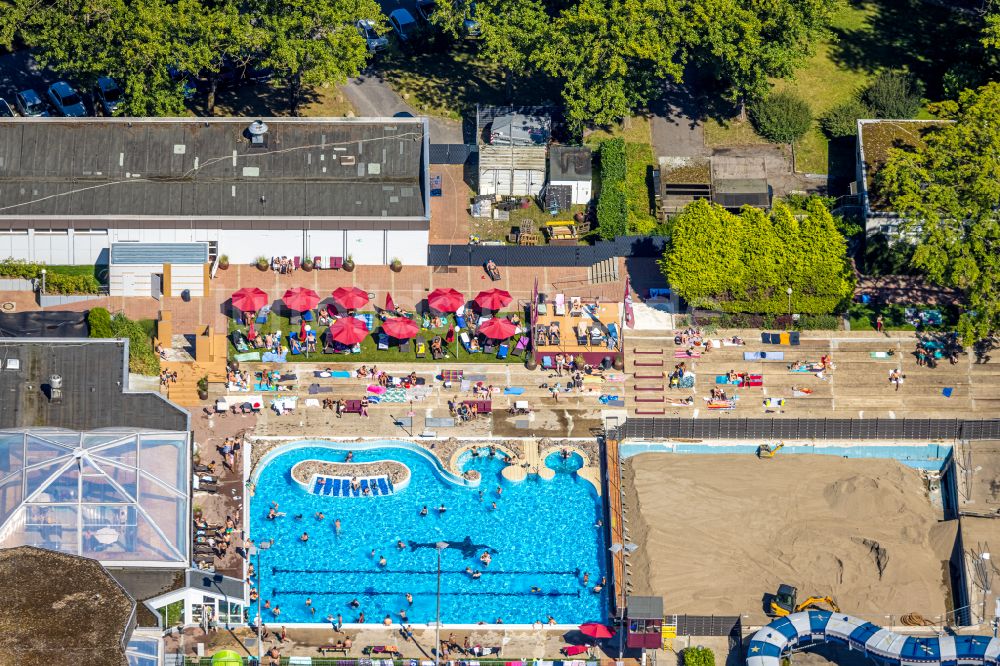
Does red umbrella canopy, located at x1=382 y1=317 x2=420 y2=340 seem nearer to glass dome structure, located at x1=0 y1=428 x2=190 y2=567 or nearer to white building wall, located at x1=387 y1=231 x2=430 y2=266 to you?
white building wall, located at x1=387 y1=231 x2=430 y2=266

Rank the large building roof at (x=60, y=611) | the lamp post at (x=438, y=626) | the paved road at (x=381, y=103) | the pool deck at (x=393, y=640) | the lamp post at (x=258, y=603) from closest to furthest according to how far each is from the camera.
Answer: the large building roof at (x=60, y=611) → the lamp post at (x=438, y=626) → the lamp post at (x=258, y=603) → the pool deck at (x=393, y=640) → the paved road at (x=381, y=103)

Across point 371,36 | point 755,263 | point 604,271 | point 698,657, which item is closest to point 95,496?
point 698,657

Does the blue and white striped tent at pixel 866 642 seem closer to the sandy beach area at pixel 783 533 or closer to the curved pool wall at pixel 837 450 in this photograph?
the sandy beach area at pixel 783 533

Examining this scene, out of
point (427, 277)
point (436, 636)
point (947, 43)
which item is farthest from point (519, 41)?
point (436, 636)

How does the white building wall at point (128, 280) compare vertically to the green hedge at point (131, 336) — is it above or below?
above

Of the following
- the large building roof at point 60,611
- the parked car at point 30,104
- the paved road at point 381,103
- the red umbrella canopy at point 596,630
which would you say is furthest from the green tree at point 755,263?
the parked car at point 30,104

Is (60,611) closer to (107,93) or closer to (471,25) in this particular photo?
(107,93)

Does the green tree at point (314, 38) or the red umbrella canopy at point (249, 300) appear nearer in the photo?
the red umbrella canopy at point (249, 300)

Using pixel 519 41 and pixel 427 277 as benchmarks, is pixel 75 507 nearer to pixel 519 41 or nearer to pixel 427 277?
pixel 427 277
